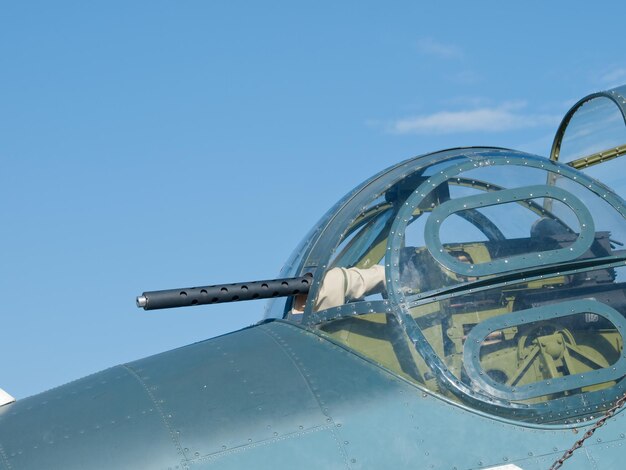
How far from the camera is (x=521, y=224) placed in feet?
20.7

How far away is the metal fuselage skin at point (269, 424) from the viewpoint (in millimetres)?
5219

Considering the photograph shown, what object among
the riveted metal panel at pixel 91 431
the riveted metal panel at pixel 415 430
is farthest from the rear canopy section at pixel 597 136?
the riveted metal panel at pixel 91 431

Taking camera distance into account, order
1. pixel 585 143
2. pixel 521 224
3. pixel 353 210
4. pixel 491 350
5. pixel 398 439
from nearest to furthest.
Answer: pixel 398 439, pixel 491 350, pixel 521 224, pixel 353 210, pixel 585 143

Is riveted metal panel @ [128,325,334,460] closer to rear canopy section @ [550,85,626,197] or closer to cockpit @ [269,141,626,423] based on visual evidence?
cockpit @ [269,141,626,423]

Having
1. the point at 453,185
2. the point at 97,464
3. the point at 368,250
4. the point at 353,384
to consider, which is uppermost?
the point at 453,185

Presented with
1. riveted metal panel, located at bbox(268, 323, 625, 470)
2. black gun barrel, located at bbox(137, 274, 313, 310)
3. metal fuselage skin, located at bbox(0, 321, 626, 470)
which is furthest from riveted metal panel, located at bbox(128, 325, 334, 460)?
black gun barrel, located at bbox(137, 274, 313, 310)

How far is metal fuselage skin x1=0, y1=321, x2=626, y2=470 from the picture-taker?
5.22 m

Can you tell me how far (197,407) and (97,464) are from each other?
0.62m

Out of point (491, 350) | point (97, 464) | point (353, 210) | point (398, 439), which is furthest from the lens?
point (353, 210)

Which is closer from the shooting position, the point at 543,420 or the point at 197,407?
the point at 197,407

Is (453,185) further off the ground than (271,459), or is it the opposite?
(453,185)

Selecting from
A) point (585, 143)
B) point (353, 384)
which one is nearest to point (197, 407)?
point (353, 384)

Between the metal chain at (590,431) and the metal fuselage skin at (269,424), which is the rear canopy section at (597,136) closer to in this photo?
the metal chain at (590,431)

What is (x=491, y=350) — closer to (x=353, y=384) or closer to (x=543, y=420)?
(x=543, y=420)
